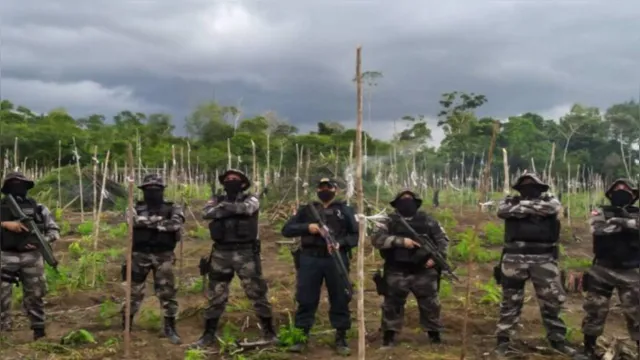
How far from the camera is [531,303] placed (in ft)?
29.5

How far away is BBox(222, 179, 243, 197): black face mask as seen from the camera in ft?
22.3

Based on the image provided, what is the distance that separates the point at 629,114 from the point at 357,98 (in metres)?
45.2

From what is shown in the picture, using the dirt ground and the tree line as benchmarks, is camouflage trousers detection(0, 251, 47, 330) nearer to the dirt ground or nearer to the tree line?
the dirt ground

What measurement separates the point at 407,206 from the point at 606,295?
1.98 meters

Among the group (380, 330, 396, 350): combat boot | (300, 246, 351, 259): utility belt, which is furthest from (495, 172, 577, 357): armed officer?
(300, 246, 351, 259): utility belt

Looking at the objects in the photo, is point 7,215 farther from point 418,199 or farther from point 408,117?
point 408,117

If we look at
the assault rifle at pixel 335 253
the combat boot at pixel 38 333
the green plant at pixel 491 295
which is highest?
the assault rifle at pixel 335 253

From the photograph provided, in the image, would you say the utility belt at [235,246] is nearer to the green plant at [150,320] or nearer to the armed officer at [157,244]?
the armed officer at [157,244]

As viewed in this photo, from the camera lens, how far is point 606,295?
6.20 meters

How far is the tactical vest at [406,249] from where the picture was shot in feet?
21.7

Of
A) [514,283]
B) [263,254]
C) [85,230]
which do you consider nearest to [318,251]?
[514,283]

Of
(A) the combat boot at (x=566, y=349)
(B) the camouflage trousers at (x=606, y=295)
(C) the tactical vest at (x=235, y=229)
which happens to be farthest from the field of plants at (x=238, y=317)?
(C) the tactical vest at (x=235, y=229)

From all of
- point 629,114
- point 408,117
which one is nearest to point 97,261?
point 408,117

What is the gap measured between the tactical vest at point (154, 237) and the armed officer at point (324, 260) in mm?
1221
